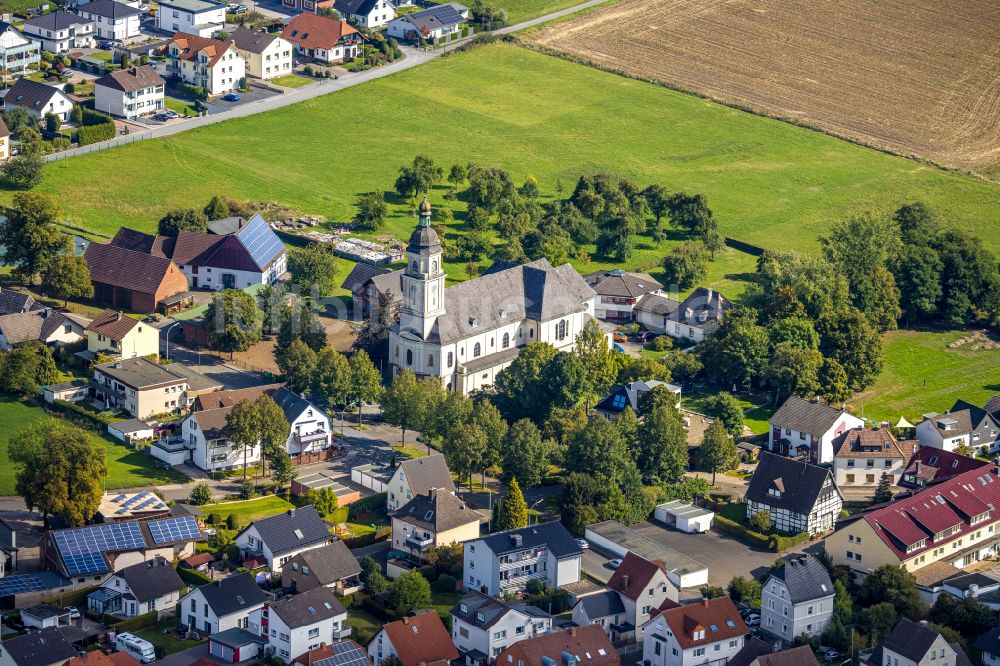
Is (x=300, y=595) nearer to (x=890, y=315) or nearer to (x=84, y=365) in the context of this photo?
(x=84, y=365)

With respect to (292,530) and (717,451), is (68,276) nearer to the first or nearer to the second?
(292,530)

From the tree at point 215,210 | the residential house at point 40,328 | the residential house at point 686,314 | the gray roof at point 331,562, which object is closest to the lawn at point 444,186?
the tree at point 215,210

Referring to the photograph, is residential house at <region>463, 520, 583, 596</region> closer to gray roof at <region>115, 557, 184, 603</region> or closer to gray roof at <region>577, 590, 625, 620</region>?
gray roof at <region>577, 590, 625, 620</region>

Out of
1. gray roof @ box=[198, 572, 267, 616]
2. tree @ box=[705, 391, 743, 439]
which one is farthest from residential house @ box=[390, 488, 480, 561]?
tree @ box=[705, 391, 743, 439]

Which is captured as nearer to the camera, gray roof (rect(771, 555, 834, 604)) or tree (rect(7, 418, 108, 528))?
gray roof (rect(771, 555, 834, 604))

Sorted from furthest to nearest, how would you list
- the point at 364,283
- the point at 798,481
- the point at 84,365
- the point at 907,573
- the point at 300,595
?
1. the point at 364,283
2. the point at 84,365
3. the point at 798,481
4. the point at 907,573
5. the point at 300,595

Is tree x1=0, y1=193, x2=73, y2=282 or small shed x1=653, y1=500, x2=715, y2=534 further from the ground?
tree x1=0, y1=193, x2=73, y2=282

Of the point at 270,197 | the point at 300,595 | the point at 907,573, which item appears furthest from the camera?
the point at 270,197

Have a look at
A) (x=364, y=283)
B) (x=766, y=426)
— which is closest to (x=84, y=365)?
(x=364, y=283)
